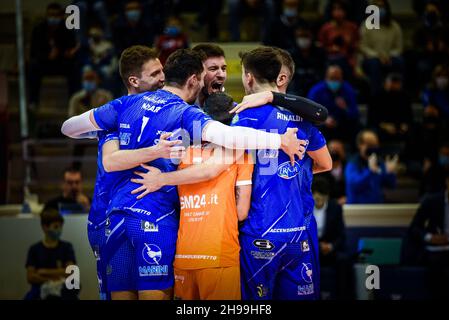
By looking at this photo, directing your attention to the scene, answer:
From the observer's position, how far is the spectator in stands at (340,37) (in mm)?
13252

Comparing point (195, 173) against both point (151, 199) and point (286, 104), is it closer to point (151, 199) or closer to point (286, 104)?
point (151, 199)

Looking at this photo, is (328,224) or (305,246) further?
(328,224)

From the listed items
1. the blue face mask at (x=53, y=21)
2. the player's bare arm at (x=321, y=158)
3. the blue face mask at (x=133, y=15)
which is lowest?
the player's bare arm at (x=321, y=158)

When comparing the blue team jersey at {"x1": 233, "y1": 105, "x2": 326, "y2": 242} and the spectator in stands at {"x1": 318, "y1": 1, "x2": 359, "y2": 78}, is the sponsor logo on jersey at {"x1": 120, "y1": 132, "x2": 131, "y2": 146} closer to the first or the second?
the blue team jersey at {"x1": 233, "y1": 105, "x2": 326, "y2": 242}

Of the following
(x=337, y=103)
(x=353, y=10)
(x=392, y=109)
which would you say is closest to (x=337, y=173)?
(x=337, y=103)

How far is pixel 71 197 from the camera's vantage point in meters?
10.3

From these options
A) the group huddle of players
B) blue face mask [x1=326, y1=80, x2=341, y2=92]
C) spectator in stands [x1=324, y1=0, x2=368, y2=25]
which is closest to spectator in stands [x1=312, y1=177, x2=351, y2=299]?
blue face mask [x1=326, y1=80, x2=341, y2=92]

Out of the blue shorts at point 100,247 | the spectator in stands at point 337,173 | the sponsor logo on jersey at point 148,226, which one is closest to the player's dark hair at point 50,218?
the blue shorts at point 100,247

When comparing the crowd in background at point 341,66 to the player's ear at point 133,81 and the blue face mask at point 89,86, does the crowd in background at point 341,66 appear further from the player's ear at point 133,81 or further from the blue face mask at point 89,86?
the player's ear at point 133,81

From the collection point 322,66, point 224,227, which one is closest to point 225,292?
point 224,227

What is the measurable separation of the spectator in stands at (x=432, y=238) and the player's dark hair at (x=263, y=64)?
14.6 feet

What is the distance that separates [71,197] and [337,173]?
322cm

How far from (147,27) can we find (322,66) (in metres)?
2.54
